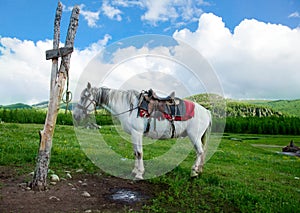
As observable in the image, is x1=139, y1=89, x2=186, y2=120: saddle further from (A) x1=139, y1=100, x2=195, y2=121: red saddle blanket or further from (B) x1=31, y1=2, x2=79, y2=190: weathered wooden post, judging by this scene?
(B) x1=31, y1=2, x2=79, y2=190: weathered wooden post

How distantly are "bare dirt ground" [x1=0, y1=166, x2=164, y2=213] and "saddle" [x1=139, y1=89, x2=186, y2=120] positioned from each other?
200 cm

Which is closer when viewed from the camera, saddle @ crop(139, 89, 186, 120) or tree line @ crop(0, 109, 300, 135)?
saddle @ crop(139, 89, 186, 120)

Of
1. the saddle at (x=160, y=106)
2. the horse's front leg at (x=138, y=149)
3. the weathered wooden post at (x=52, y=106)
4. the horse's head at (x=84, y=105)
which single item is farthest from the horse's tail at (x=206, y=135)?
the weathered wooden post at (x=52, y=106)

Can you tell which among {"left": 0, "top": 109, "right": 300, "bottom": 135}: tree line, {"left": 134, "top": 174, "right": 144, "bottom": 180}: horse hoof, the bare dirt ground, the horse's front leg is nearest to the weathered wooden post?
the bare dirt ground

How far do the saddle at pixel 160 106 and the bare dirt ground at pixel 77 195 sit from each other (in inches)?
78.9

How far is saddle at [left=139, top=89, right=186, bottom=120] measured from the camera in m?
8.38

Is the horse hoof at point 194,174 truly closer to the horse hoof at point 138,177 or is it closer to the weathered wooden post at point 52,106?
the horse hoof at point 138,177

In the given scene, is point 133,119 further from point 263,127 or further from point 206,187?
point 263,127

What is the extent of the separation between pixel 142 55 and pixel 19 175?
470 centimetres

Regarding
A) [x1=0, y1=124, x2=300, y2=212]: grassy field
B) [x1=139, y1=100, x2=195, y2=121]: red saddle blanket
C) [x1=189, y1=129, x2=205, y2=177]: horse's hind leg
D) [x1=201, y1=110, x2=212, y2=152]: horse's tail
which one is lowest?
[x1=0, y1=124, x2=300, y2=212]: grassy field

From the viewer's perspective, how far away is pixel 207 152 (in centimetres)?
960

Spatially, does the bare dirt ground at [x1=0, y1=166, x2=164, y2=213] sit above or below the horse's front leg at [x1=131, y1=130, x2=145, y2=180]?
below

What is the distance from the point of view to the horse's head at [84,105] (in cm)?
841

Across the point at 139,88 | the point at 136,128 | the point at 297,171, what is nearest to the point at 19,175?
the point at 136,128
